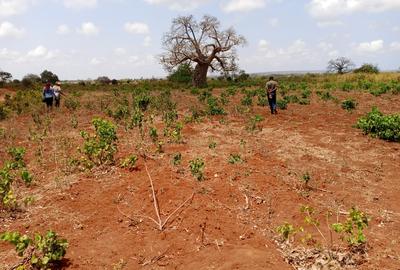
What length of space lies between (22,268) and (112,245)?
111cm

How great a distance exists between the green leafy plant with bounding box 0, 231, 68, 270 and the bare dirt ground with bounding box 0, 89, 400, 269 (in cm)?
24

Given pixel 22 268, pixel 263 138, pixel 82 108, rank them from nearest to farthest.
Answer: pixel 22 268 < pixel 263 138 < pixel 82 108

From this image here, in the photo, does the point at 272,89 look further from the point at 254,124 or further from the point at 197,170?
the point at 197,170

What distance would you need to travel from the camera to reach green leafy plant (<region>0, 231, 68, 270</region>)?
427 cm

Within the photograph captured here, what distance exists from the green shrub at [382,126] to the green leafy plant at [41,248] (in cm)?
836

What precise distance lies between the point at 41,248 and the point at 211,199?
253 centimetres

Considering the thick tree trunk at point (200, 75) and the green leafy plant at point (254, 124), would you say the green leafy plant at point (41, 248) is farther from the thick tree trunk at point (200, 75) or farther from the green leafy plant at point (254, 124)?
the thick tree trunk at point (200, 75)

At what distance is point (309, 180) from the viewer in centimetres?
726

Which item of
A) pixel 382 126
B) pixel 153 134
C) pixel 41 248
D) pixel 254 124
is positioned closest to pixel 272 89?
pixel 254 124

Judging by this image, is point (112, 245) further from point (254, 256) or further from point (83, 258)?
→ point (254, 256)

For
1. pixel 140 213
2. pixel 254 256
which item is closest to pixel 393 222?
pixel 254 256

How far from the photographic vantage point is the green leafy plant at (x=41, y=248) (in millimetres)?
4273

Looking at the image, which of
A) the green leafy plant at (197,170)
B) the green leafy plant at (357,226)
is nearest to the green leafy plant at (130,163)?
the green leafy plant at (197,170)

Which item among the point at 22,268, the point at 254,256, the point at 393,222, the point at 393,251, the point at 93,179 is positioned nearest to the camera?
the point at 22,268
